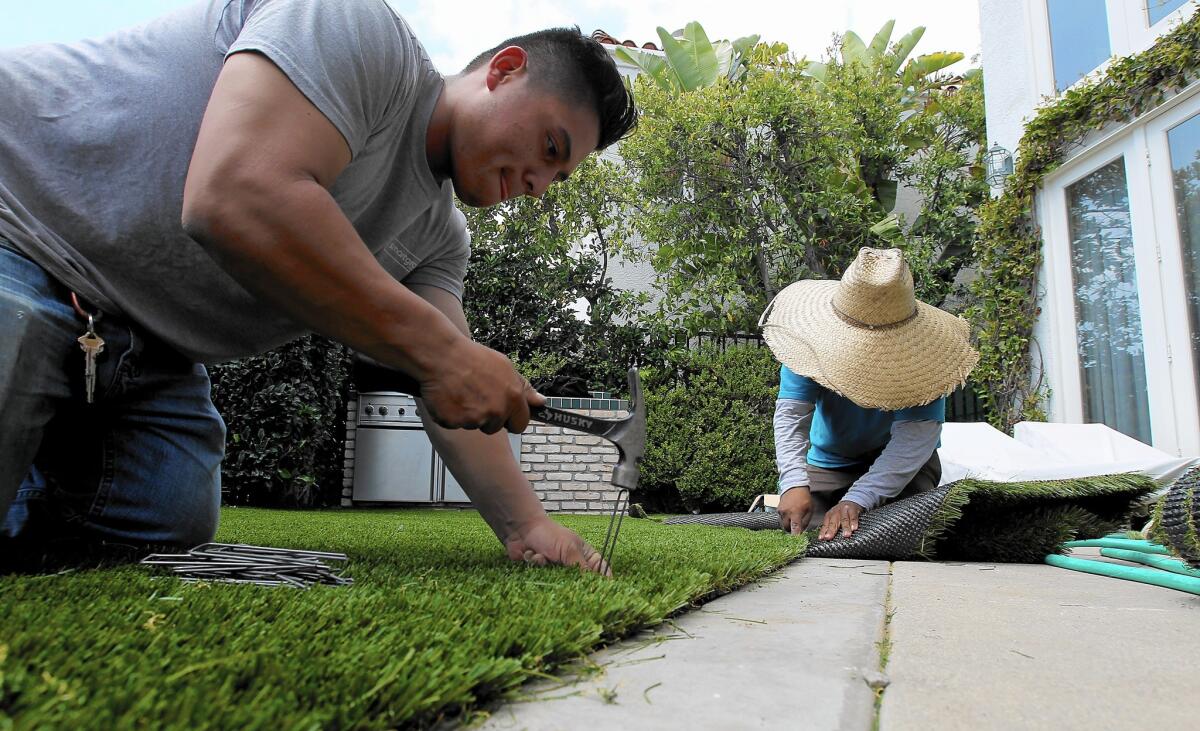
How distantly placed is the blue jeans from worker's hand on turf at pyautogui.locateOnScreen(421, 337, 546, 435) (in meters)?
0.79

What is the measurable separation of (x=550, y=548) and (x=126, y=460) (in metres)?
1.11

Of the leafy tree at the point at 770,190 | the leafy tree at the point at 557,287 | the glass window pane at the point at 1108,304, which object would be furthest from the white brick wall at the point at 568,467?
the glass window pane at the point at 1108,304

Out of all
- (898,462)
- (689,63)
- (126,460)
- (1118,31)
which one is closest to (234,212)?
(126,460)

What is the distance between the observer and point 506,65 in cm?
158

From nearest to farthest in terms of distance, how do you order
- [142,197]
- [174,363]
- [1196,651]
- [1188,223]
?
[1196,651]
[142,197]
[174,363]
[1188,223]

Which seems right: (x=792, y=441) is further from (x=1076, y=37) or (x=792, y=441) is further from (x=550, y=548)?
(x=1076, y=37)

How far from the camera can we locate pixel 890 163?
356 inches

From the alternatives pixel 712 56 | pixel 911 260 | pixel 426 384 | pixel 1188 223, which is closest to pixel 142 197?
pixel 426 384

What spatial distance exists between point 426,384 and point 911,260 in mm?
7360

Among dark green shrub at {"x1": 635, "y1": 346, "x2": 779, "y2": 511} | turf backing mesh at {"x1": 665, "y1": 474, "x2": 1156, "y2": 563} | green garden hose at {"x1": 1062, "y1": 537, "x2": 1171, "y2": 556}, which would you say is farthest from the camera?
dark green shrub at {"x1": 635, "y1": 346, "x2": 779, "y2": 511}

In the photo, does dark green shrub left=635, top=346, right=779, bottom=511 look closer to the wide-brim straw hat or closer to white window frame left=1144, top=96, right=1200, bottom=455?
white window frame left=1144, top=96, right=1200, bottom=455

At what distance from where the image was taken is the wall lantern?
6.24 meters

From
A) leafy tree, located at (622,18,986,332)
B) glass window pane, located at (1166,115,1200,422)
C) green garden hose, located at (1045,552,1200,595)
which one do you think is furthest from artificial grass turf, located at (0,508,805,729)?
leafy tree, located at (622,18,986,332)

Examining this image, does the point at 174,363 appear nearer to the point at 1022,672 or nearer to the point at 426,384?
Answer: the point at 426,384
